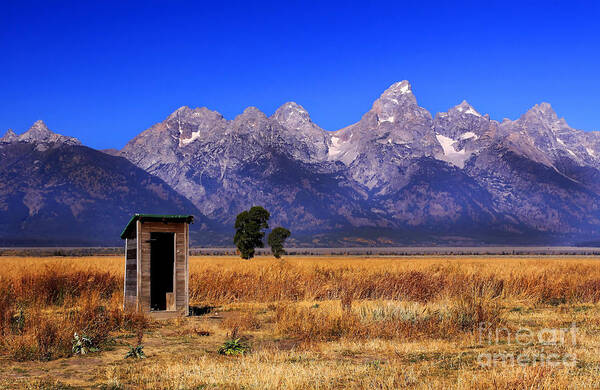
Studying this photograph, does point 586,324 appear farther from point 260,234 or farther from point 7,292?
point 260,234

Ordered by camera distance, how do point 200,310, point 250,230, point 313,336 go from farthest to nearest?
1. point 250,230
2. point 200,310
3. point 313,336

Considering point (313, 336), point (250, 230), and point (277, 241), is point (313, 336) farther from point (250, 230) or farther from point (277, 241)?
point (277, 241)

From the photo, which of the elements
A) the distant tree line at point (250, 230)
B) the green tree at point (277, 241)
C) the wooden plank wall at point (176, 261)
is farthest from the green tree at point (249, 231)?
the wooden plank wall at point (176, 261)

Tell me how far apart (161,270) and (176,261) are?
3.28 meters

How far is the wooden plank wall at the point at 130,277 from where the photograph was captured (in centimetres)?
1897

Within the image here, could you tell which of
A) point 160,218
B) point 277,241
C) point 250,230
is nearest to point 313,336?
point 160,218

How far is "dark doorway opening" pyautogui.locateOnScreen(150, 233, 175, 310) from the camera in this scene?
2205 cm

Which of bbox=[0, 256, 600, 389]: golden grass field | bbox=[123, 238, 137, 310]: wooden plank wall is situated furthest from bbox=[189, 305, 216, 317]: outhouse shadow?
bbox=[123, 238, 137, 310]: wooden plank wall

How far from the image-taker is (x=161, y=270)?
73.6 feet

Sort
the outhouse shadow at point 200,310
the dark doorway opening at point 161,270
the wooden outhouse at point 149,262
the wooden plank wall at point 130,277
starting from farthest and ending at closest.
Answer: the dark doorway opening at point 161,270
the outhouse shadow at point 200,310
the wooden plank wall at point 130,277
the wooden outhouse at point 149,262

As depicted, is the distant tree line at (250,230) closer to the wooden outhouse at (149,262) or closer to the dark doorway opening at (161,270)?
the dark doorway opening at (161,270)

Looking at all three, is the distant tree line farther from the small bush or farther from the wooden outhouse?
the small bush

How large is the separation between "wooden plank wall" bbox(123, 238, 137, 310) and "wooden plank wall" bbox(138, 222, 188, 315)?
0.59 meters

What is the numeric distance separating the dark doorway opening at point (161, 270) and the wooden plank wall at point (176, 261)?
2.40 metres
